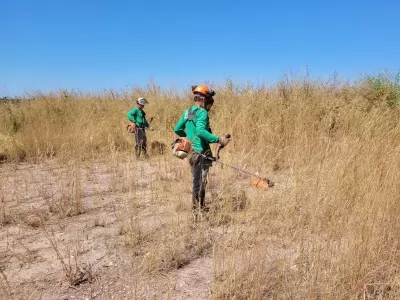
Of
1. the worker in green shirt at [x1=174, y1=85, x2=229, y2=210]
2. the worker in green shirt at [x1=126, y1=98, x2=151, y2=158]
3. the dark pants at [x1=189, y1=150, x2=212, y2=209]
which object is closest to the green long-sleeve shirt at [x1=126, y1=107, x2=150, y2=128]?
the worker in green shirt at [x1=126, y1=98, x2=151, y2=158]

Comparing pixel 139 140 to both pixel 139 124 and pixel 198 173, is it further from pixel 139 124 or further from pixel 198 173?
pixel 198 173

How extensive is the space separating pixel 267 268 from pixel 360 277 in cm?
66

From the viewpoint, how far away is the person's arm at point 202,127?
4047 mm

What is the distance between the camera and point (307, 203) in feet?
11.6

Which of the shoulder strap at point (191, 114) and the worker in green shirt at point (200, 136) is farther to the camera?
the shoulder strap at point (191, 114)

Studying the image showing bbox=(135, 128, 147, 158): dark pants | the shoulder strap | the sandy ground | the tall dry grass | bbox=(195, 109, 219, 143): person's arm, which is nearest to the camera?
the tall dry grass

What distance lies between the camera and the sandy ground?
279cm

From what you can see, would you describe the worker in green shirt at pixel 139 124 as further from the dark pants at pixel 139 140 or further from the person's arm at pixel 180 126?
the person's arm at pixel 180 126

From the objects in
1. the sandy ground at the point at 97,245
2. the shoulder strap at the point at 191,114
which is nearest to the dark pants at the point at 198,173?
the sandy ground at the point at 97,245

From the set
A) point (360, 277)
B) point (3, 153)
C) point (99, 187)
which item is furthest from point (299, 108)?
point (3, 153)

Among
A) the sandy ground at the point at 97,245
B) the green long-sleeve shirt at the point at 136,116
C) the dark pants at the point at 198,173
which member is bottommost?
the sandy ground at the point at 97,245

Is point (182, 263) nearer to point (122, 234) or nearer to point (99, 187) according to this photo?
point (122, 234)

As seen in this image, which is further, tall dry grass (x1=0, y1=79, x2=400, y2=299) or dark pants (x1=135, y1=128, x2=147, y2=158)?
dark pants (x1=135, y1=128, x2=147, y2=158)

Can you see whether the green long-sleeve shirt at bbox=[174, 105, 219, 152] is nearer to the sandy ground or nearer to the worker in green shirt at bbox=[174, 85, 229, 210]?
the worker in green shirt at bbox=[174, 85, 229, 210]
